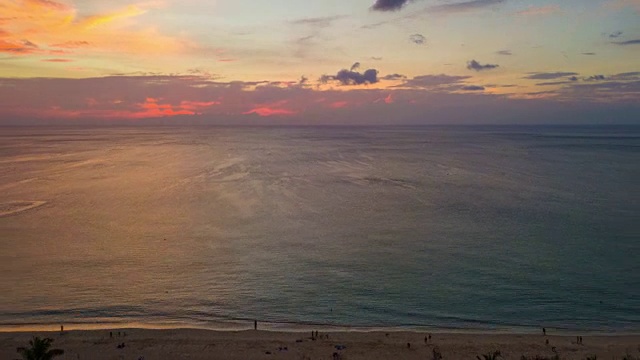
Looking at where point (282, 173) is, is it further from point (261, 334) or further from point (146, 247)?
point (261, 334)

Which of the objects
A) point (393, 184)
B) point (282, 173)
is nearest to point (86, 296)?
point (393, 184)

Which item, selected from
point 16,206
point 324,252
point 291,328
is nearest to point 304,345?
point 291,328

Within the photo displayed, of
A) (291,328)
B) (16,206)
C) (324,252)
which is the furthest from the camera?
(16,206)

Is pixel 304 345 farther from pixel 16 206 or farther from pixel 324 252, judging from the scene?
pixel 16 206

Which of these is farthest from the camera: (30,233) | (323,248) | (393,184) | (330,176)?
(330,176)

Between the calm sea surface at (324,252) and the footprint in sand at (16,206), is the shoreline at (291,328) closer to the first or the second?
the calm sea surface at (324,252)

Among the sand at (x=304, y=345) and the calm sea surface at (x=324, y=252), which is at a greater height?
the calm sea surface at (x=324, y=252)

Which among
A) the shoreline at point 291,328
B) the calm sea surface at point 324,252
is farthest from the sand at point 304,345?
the calm sea surface at point 324,252
